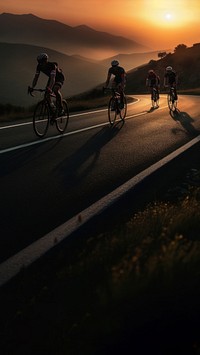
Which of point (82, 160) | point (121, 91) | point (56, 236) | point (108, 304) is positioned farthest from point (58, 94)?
point (108, 304)

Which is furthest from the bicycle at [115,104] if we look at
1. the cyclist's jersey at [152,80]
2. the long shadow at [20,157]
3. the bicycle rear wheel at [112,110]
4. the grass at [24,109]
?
the cyclist's jersey at [152,80]

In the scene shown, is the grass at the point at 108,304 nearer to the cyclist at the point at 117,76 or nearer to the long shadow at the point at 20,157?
the long shadow at the point at 20,157

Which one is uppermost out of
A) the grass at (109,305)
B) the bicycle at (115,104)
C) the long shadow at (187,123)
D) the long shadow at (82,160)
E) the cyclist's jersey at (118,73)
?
the cyclist's jersey at (118,73)

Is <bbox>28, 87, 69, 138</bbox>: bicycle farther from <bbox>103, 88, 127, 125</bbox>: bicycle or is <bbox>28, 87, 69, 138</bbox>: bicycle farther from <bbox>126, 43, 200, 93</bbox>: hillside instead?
<bbox>126, 43, 200, 93</bbox>: hillside

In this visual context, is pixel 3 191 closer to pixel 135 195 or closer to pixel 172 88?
pixel 135 195

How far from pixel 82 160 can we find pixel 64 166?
2.28 ft

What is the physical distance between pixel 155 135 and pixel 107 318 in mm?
10197

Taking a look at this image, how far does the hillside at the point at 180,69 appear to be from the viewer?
10067 centimetres

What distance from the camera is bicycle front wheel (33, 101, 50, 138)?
11641 mm

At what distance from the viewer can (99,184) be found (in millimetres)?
6910

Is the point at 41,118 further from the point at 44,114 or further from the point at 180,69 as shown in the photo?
the point at 180,69

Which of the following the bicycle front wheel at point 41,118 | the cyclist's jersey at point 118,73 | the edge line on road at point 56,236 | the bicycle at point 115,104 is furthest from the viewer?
the cyclist's jersey at point 118,73

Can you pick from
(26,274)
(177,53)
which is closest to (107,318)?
(26,274)

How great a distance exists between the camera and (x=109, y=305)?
100 inches
